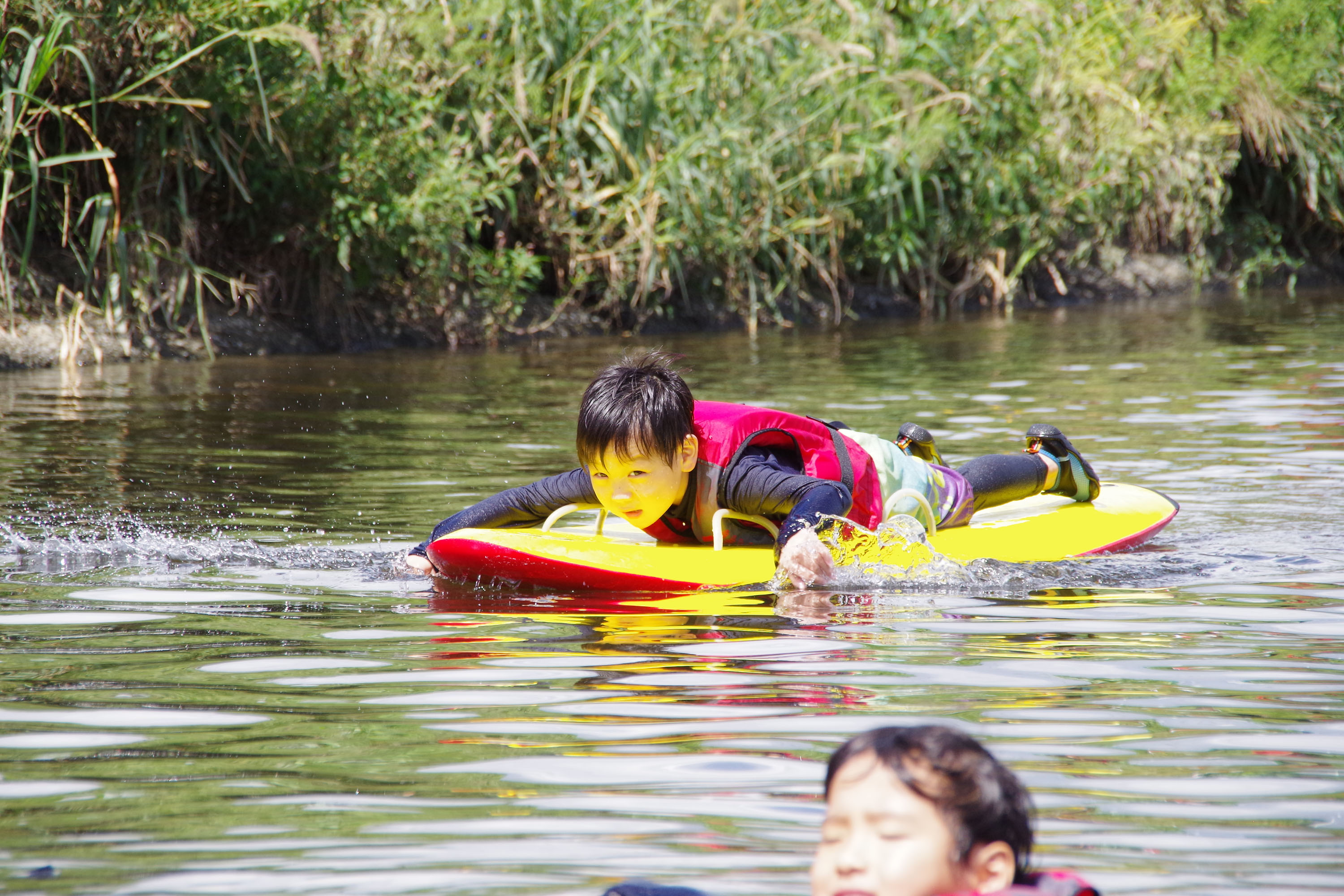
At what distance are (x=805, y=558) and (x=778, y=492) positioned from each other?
0.34m

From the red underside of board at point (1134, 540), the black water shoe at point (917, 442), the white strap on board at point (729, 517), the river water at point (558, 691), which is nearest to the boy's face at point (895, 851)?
the river water at point (558, 691)

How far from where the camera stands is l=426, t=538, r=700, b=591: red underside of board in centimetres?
394

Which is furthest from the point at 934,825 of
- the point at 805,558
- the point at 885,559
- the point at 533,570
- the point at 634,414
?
the point at 885,559

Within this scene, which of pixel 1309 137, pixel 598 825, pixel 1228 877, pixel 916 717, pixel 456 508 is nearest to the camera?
pixel 1228 877

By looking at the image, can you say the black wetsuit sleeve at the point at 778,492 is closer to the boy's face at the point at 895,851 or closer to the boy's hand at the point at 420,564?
the boy's hand at the point at 420,564

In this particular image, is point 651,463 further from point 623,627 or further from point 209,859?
point 209,859

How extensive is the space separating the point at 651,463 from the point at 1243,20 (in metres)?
15.8

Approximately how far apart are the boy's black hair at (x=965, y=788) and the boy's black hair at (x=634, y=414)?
91.9 inches

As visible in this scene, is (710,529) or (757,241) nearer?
(710,529)

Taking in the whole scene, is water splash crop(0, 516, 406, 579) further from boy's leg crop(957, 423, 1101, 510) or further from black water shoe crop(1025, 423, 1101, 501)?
black water shoe crop(1025, 423, 1101, 501)

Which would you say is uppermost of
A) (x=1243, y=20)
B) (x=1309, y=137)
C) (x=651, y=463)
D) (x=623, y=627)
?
(x=1243, y=20)

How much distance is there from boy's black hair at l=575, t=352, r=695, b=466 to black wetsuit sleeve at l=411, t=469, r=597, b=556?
0.36 m

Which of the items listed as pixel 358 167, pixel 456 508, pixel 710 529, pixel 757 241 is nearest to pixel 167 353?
pixel 358 167

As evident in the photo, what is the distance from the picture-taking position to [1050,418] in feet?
24.9
